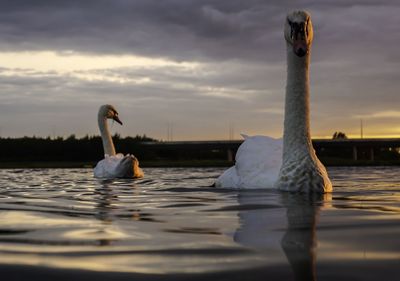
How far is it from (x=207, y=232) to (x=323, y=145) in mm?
51884

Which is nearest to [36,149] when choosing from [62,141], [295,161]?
[62,141]

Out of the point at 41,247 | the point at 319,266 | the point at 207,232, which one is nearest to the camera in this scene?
the point at 319,266

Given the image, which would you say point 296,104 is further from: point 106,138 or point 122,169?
point 106,138

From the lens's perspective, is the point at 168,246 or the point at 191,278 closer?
the point at 191,278

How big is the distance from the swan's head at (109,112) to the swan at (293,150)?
14.2 meters

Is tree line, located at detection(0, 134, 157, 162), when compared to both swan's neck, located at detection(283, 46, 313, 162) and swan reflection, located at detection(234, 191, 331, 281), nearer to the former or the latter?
swan's neck, located at detection(283, 46, 313, 162)

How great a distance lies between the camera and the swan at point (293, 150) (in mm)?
8883

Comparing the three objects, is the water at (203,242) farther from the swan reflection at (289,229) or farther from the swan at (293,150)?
the swan at (293,150)

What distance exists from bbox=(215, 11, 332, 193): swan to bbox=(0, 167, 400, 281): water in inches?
62.2

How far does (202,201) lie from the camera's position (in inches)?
321

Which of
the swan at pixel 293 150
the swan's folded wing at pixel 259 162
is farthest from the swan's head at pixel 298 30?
the swan's folded wing at pixel 259 162

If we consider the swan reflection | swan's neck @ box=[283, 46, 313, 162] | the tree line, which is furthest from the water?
the tree line

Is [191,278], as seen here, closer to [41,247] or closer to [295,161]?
[41,247]

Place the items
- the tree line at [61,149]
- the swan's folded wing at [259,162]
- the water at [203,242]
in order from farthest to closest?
1. the tree line at [61,149]
2. the swan's folded wing at [259,162]
3. the water at [203,242]
